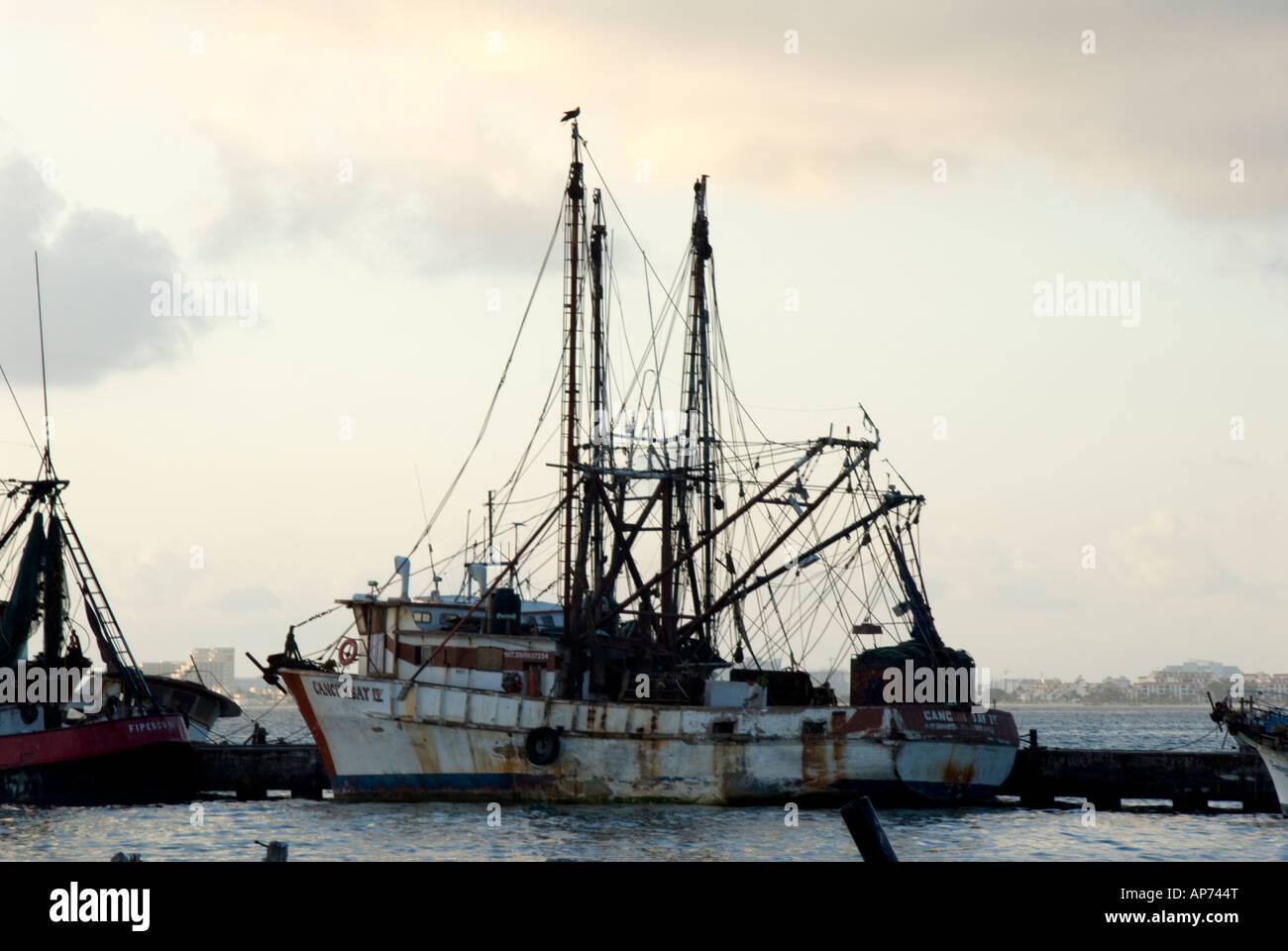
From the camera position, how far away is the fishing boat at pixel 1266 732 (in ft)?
144

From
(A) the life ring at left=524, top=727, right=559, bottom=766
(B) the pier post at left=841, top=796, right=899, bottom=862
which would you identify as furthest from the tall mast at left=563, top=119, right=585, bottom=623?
(B) the pier post at left=841, top=796, right=899, bottom=862

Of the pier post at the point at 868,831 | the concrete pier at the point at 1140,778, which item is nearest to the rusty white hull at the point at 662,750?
the concrete pier at the point at 1140,778

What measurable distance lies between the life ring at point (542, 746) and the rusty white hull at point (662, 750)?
158 millimetres

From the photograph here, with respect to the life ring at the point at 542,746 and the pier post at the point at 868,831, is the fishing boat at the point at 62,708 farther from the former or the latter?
the pier post at the point at 868,831

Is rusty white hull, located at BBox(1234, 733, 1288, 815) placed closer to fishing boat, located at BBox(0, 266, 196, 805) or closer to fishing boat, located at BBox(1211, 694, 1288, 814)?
fishing boat, located at BBox(1211, 694, 1288, 814)

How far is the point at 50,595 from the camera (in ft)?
174

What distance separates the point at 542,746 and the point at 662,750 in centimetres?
376

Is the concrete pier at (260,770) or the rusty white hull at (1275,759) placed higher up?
the rusty white hull at (1275,759)

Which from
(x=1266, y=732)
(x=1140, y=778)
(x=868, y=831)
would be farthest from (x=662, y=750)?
(x=868, y=831)
